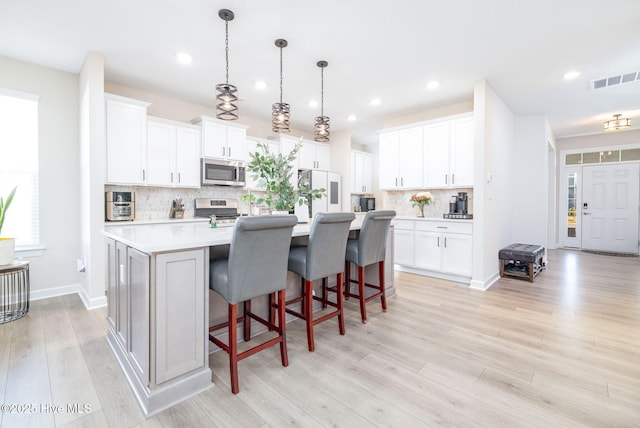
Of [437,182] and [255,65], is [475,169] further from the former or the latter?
[255,65]

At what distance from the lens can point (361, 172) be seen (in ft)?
21.6

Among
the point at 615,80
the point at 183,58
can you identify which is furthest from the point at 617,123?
the point at 183,58

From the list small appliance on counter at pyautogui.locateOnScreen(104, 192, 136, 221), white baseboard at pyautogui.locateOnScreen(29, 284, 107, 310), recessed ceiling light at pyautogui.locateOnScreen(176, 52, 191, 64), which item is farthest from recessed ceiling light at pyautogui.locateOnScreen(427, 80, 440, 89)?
white baseboard at pyautogui.locateOnScreen(29, 284, 107, 310)

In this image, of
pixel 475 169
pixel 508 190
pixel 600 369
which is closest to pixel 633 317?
pixel 600 369

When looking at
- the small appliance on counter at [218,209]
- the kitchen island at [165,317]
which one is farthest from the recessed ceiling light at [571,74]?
the small appliance on counter at [218,209]

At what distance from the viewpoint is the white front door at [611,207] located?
6355 millimetres

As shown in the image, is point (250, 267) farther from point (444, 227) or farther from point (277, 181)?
point (444, 227)

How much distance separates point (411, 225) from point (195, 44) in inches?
148

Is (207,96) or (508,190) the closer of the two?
(207,96)

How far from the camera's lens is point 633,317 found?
2.97 metres

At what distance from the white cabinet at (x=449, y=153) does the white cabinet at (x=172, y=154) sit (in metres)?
3.56

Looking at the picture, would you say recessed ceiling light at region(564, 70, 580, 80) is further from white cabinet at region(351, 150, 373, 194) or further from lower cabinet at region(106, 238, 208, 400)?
lower cabinet at region(106, 238, 208, 400)

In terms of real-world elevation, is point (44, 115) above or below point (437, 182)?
above

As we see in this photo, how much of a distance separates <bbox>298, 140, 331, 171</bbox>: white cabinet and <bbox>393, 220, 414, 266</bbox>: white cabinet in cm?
210
